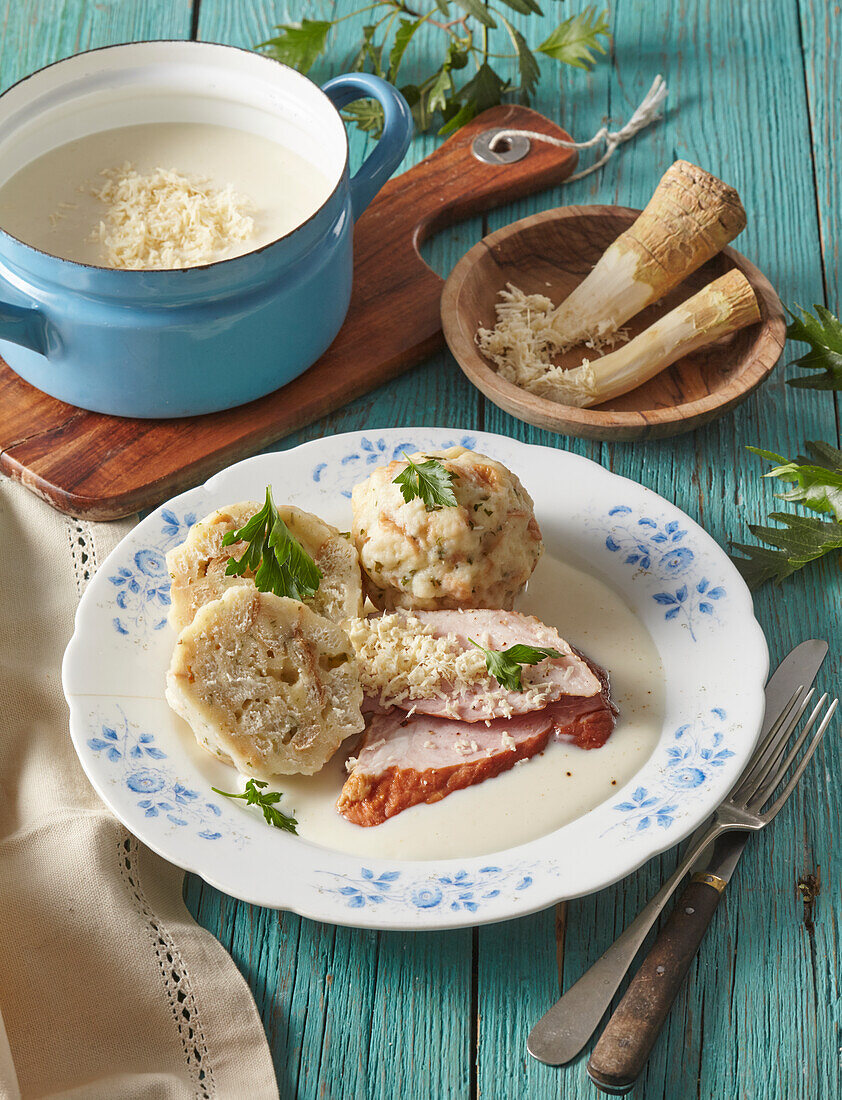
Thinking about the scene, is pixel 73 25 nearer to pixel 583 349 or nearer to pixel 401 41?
pixel 401 41

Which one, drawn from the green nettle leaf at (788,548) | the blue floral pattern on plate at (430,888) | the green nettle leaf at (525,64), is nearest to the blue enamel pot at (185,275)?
the green nettle leaf at (525,64)

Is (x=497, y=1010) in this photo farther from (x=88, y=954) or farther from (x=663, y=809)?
(x=88, y=954)

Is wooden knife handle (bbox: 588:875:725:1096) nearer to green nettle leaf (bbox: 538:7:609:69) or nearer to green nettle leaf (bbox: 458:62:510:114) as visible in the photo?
green nettle leaf (bbox: 458:62:510:114)

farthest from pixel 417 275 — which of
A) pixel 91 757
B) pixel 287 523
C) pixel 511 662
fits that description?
pixel 91 757

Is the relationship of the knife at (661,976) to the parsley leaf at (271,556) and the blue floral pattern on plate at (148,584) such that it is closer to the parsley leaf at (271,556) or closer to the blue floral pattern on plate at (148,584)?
the parsley leaf at (271,556)

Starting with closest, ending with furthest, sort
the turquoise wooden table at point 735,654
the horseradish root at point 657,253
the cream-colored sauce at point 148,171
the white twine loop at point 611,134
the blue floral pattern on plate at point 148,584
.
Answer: the turquoise wooden table at point 735,654
the blue floral pattern on plate at point 148,584
the cream-colored sauce at point 148,171
the horseradish root at point 657,253
the white twine loop at point 611,134

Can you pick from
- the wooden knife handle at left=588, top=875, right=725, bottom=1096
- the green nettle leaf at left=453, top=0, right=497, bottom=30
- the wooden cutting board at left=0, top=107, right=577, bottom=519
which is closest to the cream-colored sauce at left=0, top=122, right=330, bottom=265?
the wooden cutting board at left=0, top=107, right=577, bottom=519
